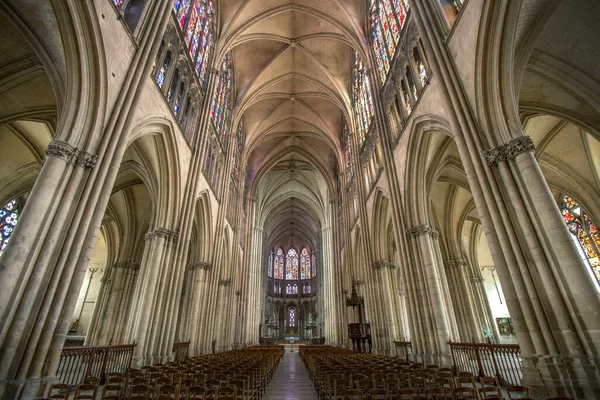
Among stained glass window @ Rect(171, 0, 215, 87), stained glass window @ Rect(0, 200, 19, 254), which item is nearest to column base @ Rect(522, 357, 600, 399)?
stained glass window @ Rect(171, 0, 215, 87)

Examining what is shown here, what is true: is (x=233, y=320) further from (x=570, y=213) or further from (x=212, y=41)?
(x=570, y=213)

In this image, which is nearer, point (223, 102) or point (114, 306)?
point (114, 306)

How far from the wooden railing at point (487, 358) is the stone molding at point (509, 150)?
419cm

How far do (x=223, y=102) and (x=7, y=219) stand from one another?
12940 mm

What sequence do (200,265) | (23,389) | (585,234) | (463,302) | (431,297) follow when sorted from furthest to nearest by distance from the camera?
(463,302) → (200,265) → (585,234) → (431,297) → (23,389)

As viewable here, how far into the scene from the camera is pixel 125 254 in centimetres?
1802

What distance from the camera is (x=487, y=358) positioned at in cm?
772

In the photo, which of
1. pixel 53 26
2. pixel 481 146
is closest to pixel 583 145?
pixel 481 146

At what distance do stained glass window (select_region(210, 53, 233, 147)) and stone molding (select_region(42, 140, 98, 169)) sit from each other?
11050 millimetres

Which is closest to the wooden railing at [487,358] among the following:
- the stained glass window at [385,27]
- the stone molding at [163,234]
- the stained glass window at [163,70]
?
the stone molding at [163,234]

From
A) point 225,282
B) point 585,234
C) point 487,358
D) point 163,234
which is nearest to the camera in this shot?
point 487,358

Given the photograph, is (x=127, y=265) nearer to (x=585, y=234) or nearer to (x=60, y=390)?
(x=60, y=390)

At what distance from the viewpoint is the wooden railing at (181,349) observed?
12.3 metres

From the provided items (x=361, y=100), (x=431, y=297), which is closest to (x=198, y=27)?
(x=361, y=100)
